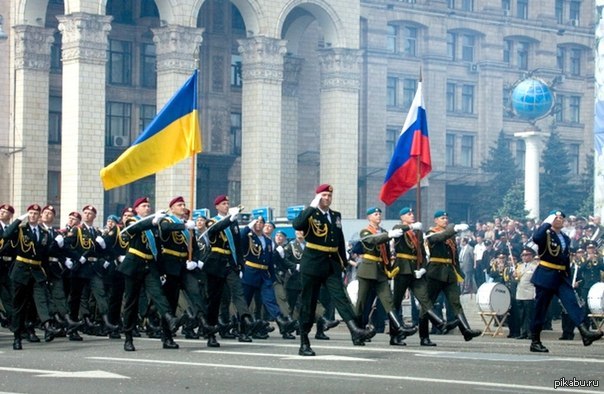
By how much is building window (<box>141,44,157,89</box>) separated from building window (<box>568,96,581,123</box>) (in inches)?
1058

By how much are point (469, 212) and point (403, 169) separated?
49.1 m

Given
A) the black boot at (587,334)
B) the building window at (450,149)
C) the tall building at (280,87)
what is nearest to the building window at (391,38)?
the tall building at (280,87)

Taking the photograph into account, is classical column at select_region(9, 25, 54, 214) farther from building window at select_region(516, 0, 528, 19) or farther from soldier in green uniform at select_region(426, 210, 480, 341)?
soldier in green uniform at select_region(426, 210, 480, 341)

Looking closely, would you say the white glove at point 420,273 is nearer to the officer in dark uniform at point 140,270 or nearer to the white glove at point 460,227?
the white glove at point 460,227

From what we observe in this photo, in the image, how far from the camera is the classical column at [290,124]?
196 ft

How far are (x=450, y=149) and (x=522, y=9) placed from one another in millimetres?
8090

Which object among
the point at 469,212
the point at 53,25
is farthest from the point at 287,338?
the point at 469,212

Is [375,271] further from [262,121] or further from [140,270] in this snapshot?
[262,121]

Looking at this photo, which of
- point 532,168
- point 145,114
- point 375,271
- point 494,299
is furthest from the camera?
point 145,114

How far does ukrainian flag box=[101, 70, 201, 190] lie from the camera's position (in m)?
22.5

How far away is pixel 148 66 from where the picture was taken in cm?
5794

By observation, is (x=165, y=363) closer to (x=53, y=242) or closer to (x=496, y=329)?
(x=53, y=242)

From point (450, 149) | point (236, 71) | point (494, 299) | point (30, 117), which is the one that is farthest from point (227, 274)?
point (450, 149)

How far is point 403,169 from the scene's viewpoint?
24344 millimetres
